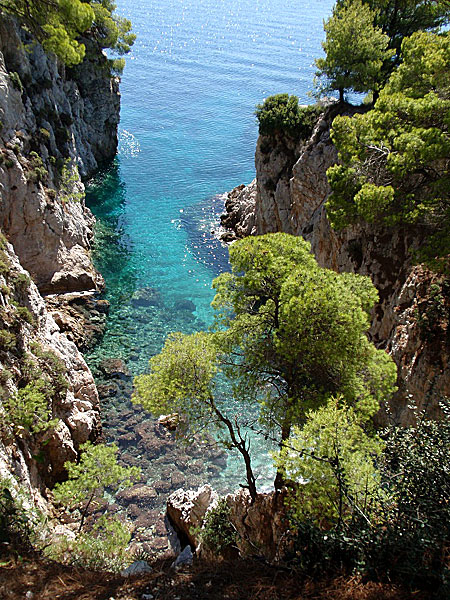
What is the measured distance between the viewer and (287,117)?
29.7 m

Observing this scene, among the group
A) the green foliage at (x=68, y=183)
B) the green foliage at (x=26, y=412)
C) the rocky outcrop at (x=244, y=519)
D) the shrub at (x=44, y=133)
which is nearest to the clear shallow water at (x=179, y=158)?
the rocky outcrop at (x=244, y=519)

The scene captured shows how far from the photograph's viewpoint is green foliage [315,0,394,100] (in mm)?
23969

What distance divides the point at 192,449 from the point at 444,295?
40.7 feet

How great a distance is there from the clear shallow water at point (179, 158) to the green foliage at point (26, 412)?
17.9ft

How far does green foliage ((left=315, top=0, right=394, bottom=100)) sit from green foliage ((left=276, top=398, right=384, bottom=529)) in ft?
71.7

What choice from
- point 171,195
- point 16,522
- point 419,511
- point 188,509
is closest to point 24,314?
point 16,522

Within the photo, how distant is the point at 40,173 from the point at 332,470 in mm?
24246

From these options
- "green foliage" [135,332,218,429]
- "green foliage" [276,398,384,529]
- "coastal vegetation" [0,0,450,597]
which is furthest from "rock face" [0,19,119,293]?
"green foliage" [276,398,384,529]

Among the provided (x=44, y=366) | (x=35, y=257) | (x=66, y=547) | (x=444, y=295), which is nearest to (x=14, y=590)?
(x=66, y=547)

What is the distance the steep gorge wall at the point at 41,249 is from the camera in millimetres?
14977

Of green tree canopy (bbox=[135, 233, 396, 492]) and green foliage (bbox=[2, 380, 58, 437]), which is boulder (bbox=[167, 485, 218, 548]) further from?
green foliage (bbox=[2, 380, 58, 437])

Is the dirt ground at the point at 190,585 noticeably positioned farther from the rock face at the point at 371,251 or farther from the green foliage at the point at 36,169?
the green foliage at the point at 36,169

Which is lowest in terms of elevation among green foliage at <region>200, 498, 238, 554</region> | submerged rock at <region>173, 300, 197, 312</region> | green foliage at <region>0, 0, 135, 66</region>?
submerged rock at <region>173, 300, 197, 312</region>

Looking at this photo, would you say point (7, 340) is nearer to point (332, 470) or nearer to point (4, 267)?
point (4, 267)
